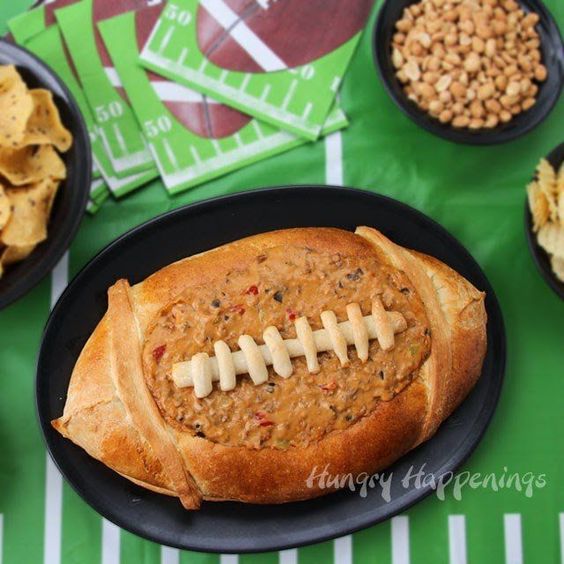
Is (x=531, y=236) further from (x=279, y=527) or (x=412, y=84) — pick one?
(x=279, y=527)

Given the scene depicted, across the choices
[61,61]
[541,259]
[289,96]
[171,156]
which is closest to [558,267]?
[541,259]

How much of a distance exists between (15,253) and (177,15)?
83cm

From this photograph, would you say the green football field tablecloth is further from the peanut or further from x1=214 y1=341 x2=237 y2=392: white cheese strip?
x1=214 y1=341 x2=237 y2=392: white cheese strip

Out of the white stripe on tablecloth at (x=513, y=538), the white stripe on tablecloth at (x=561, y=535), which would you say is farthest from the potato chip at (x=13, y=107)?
the white stripe on tablecloth at (x=561, y=535)

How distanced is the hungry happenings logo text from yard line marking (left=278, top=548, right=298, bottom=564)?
11.7 inches

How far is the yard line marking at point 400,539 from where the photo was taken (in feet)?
6.80

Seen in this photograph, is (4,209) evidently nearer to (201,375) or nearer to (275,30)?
(201,375)

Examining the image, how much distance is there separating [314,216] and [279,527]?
2.57 feet

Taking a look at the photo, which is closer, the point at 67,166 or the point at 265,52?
the point at 67,166

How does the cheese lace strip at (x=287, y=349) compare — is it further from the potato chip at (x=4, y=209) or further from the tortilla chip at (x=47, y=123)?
the tortilla chip at (x=47, y=123)

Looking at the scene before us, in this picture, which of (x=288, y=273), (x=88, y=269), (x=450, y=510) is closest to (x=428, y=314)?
(x=288, y=273)

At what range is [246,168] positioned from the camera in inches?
84.7

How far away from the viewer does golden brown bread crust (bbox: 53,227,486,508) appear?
5.56 ft

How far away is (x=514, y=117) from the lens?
204 centimetres
